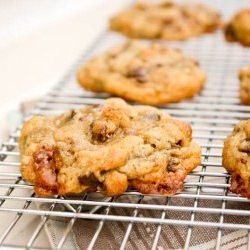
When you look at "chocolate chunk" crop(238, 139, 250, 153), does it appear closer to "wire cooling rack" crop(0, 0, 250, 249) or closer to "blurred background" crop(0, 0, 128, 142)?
"wire cooling rack" crop(0, 0, 250, 249)

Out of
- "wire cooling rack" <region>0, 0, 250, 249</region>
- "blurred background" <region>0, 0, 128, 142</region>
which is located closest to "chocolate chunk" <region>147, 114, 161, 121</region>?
"wire cooling rack" <region>0, 0, 250, 249</region>

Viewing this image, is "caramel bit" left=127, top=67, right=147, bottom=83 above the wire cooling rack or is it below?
above

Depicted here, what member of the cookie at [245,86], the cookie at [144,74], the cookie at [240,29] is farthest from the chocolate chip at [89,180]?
the cookie at [240,29]

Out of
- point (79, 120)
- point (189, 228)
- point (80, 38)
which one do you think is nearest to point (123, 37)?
point (80, 38)

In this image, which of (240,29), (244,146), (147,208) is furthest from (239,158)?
(240,29)

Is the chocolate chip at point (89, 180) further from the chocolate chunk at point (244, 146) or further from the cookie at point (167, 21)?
the cookie at point (167, 21)

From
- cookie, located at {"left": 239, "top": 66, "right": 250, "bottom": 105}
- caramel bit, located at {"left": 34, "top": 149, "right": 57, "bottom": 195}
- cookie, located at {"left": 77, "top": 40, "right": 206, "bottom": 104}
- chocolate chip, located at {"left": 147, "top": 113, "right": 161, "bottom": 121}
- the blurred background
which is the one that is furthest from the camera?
the blurred background
